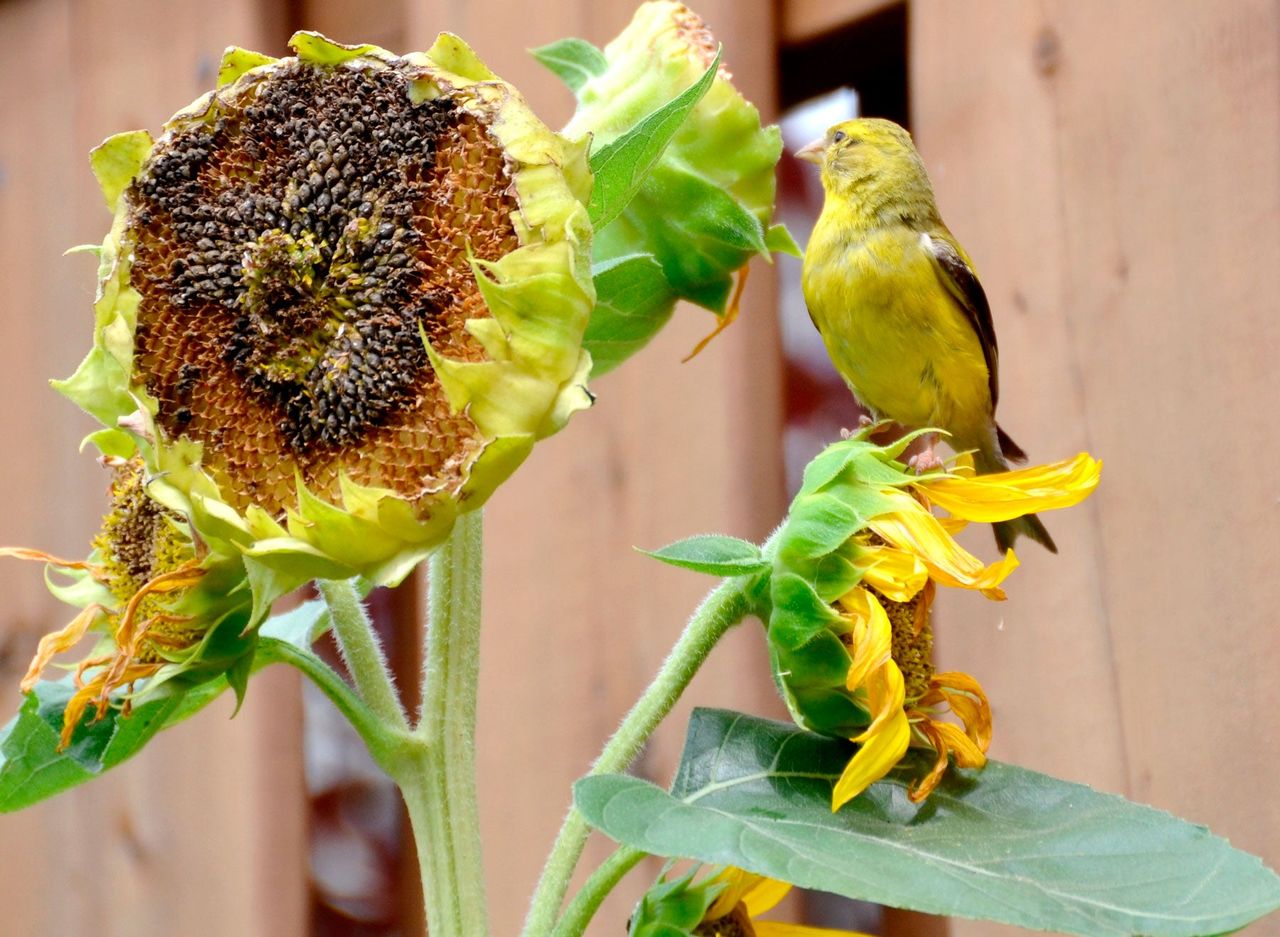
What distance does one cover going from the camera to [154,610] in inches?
20.7

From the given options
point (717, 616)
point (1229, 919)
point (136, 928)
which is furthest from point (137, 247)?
point (136, 928)

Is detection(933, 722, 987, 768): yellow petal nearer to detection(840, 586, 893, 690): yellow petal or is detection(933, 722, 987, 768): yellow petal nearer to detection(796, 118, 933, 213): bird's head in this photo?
detection(840, 586, 893, 690): yellow petal

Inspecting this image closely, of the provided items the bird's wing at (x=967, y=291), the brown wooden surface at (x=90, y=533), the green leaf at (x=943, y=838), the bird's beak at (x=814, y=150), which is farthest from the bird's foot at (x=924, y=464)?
the brown wooden surface at (x=90, y=533)

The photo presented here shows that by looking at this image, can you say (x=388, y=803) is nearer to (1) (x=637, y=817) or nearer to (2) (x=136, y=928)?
(2) (x=136, y=928)

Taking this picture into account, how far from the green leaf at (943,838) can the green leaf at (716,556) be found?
7 cm

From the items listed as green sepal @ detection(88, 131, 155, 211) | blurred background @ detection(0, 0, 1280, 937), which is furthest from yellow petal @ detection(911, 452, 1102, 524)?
green sepal @ detection(88, 131, 155, 211)

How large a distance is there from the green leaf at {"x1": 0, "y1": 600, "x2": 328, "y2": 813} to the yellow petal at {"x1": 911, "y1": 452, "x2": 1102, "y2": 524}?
27cm

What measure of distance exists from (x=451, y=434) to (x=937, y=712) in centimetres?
23

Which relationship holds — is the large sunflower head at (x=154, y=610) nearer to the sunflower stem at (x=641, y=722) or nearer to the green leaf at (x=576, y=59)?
the sunflower stem at (x=641, y=722)

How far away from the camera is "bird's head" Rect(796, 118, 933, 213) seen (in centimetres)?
92

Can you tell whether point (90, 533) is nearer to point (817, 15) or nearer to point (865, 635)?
point (817, 15)

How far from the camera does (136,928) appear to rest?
1099 millimetres

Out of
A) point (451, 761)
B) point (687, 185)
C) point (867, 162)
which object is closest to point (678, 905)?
point (451, 761)

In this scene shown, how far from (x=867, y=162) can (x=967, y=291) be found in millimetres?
145
